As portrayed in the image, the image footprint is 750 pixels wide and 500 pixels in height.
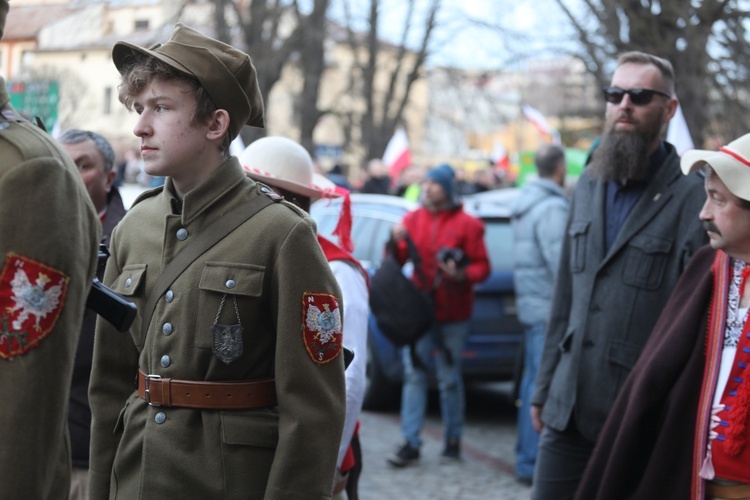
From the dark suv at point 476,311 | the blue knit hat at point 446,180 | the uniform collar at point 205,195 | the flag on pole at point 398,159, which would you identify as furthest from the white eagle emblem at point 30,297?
the flag on pole at point 398,159

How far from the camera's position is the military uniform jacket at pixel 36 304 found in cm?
217

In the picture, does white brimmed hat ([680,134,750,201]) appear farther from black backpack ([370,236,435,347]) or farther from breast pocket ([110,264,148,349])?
black backpack ([370,236,435,347])

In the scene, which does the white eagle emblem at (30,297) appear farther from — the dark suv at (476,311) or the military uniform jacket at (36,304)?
the dark suv at (476,311)

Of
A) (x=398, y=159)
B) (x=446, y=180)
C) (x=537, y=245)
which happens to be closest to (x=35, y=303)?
(x=537, y=245)

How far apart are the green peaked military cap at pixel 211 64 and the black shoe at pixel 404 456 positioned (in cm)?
526

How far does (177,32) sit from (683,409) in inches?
84.5

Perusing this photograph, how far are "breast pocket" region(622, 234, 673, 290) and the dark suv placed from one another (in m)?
4.31

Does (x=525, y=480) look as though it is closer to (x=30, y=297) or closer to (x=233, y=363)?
(x=233, y=363)

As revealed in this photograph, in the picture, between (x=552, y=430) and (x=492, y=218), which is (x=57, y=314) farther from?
(x=492, y=218)

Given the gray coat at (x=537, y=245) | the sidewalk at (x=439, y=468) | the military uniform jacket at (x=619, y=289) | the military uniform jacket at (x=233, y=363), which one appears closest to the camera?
the military uniform jacket at (x=233, y=363)

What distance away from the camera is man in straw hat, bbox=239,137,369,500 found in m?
3.99

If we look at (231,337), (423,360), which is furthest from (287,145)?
(423,360)

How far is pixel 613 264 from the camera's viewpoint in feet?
15.2

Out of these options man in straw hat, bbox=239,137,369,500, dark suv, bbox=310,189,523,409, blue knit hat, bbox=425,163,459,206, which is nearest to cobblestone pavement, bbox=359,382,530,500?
dark suv, bbox=310,189,523,409
